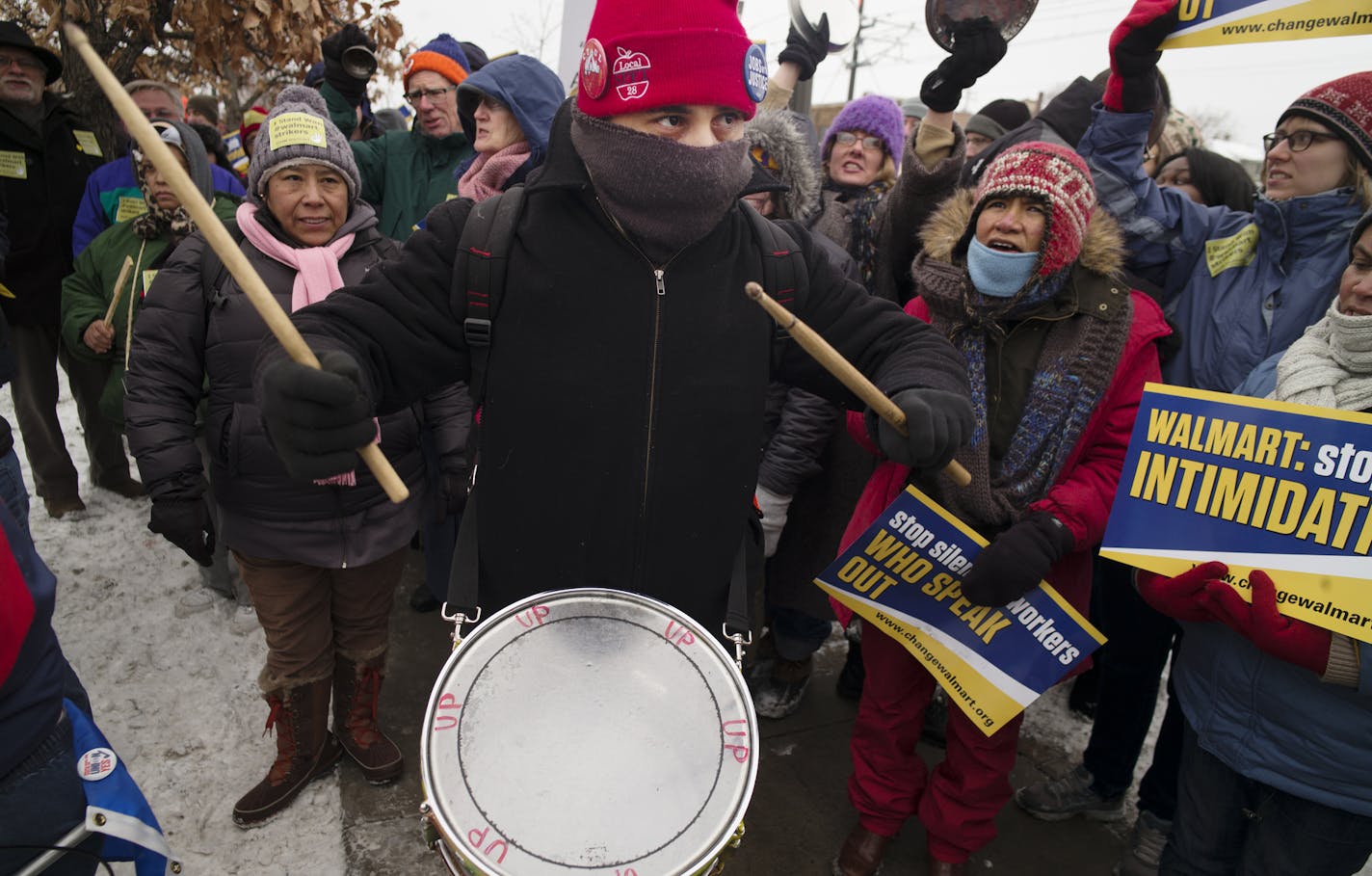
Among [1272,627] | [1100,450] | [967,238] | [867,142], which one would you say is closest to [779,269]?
[967,238]

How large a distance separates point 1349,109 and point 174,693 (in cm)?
472

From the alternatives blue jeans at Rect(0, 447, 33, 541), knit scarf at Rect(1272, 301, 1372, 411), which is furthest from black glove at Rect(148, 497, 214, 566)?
knit scarf at Rect(1272, 301, 1372, 411)

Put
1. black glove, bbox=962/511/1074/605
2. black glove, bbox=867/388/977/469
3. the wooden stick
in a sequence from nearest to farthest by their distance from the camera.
Answer: black glove, bbox=867/388/977/469, black glove, bbox=962/511/1074/605, the wooden stick

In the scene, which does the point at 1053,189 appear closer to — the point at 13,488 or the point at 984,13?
the point at 984,13

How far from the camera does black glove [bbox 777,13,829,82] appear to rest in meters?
3.71

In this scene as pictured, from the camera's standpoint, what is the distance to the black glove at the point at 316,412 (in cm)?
123

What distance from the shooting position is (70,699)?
1935mm

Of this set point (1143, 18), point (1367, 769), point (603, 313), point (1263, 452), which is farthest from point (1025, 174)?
point (1367, 769)

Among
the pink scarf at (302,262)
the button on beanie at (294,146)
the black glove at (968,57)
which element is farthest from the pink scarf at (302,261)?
the black glove at (968,57)

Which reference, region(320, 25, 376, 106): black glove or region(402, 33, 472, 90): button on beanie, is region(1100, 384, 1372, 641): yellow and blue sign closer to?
region(402, 33, 472, 90): button on beanie

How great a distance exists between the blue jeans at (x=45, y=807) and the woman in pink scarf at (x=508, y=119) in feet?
7.32

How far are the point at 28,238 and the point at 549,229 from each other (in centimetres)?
444

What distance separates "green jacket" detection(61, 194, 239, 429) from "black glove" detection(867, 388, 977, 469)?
10.5 feet

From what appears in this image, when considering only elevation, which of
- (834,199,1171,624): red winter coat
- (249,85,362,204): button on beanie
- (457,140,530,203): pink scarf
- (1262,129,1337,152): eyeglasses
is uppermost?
(1262,129,1337,152): eyeglasses
